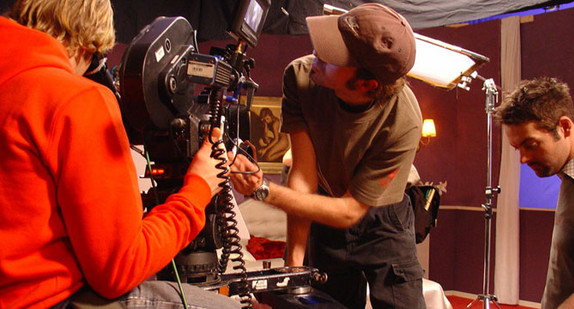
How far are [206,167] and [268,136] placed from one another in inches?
197

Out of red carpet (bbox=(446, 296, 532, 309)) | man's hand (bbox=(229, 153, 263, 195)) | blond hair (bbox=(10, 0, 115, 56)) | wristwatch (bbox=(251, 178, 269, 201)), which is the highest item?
blond hair (bbox=(10, 0, 115, 56))

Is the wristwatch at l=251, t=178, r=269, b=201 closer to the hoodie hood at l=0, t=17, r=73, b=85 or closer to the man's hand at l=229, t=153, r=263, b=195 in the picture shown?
the man's hand at l=229, t=153, r=263, b=195

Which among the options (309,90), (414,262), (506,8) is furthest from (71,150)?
(506,8)

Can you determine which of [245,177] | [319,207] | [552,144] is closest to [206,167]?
[245,177]

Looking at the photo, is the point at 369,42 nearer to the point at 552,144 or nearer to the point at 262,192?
the point at 262,192

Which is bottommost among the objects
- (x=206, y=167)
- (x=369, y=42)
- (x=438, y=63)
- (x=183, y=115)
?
(x=206, y=167)

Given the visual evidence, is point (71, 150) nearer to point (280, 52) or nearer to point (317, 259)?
point (317, 259)

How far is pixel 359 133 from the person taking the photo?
174 centimetres

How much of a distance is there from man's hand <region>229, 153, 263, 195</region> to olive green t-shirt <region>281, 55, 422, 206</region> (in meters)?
0.42

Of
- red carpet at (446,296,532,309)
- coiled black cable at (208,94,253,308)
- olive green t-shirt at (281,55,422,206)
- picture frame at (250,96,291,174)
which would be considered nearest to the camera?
coiled black cable at (208,94,253,308)

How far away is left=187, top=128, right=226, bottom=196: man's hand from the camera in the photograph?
1.02 metres

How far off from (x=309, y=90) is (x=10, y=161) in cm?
118

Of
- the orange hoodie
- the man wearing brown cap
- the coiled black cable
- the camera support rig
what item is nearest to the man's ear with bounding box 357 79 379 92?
the man wearing brown cap

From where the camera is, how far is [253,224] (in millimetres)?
5156
